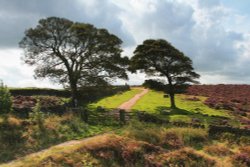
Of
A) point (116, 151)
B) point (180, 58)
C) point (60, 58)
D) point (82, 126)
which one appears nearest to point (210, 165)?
point (116, 151)

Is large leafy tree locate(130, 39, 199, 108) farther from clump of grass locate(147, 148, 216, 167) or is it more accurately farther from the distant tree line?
clump of grass locate(147, 148, 216, 167)

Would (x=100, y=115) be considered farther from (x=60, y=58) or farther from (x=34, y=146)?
(x=60, y=58)

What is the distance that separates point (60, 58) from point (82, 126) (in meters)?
25.1

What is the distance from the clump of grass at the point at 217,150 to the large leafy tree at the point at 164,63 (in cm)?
2703

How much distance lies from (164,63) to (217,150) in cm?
2955

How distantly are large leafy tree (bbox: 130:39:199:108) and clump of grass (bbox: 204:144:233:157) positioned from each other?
27030 mm

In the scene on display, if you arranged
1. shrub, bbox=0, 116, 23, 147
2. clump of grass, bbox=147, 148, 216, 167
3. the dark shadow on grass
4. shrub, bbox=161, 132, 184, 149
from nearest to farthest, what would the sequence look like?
1. clump of grass, bbox=147, 148, 216, 167
2. shrub, bbox=0, 116, 23, 147
3. shrub, bbox=161, 132, 184, 149
4. the dark shadow on grass

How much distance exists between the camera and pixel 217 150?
30531 millimetres

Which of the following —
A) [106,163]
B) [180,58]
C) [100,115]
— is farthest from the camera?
[180,58]

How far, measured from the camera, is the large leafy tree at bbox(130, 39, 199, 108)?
5862cm

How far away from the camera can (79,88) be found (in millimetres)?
60375

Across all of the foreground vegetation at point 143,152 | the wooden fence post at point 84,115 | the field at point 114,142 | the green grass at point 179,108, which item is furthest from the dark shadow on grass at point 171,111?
the foreground vegetation at point 143,152

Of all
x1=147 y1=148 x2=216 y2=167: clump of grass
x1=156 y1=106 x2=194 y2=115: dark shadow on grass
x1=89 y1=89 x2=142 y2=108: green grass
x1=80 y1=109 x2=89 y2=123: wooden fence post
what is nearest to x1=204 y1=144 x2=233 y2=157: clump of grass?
x1=147 y1=148 x2=216 y2=167: clump of grass

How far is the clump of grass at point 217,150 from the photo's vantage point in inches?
1185
